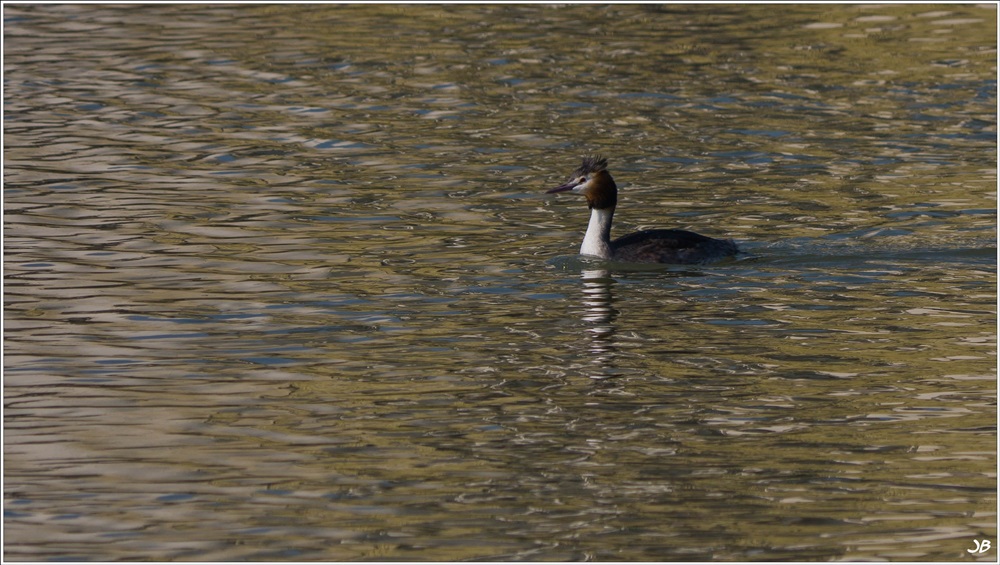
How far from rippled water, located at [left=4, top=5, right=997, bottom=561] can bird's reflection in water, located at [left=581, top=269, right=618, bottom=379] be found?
0.05 metres

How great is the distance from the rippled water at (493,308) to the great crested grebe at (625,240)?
0.20 metres

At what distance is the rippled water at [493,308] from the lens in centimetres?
916

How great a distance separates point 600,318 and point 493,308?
95 cm

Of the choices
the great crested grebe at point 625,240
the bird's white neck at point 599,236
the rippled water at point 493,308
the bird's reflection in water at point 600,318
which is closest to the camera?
the rippled water at point 493,308

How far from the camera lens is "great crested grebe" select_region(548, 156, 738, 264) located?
49.6 feet

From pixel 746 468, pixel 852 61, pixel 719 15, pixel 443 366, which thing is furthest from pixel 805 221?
pixel 719 15

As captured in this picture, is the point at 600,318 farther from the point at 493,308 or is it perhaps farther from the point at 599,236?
the point at 599,236

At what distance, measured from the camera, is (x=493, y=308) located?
45.1 ft

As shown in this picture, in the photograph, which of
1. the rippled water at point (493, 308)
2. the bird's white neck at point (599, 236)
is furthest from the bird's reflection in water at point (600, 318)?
the bird's white neck at point (599, 236)

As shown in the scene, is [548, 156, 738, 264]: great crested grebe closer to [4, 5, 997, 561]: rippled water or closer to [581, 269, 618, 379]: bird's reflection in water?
[4, 5, 997, 561]: rippled water

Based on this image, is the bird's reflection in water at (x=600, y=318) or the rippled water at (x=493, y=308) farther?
the bird's reflection in water at (x=600, y=318)

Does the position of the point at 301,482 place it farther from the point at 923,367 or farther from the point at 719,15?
the point at 719,15

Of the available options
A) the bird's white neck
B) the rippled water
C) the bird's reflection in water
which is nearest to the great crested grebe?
the bird's white neck

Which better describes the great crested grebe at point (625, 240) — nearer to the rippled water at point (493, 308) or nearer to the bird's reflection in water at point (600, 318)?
the rippled water at point (493, 308)
